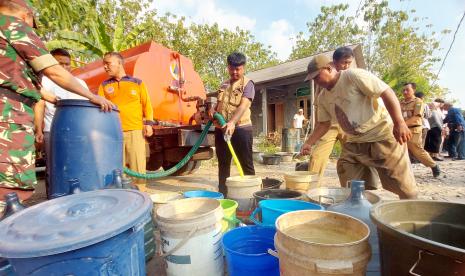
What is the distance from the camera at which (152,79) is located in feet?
14.3

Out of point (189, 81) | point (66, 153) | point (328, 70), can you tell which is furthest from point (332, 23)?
point (66, 153)

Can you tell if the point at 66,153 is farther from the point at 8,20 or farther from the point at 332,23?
the point at 332,23

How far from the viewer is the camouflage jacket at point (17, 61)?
1560mm

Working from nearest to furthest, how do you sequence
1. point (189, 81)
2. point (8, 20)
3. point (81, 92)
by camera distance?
point (8, 20), point (81, 92), point (189, 81)

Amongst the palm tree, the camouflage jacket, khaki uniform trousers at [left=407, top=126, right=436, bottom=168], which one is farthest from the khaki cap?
the palm tree

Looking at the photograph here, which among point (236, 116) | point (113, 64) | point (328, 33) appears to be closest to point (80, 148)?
point (113, 64)

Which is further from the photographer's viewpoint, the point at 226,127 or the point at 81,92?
the point at 226,127

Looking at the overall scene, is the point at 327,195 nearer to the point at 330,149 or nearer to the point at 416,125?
the point at 330,149

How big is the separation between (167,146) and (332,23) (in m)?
27.7

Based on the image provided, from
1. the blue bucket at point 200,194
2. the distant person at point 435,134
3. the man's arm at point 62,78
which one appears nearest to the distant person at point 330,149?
the blue bucket at point 200,194

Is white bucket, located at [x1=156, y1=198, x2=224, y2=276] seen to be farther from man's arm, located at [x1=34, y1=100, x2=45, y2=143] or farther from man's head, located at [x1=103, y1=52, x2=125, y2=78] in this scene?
man's arm, located at [x1=34, y1=100, x2=45, y2=143]

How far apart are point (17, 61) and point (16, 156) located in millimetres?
615

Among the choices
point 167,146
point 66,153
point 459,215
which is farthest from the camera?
point 167,146

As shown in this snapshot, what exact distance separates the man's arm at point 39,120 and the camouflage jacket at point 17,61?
73.2 inches
